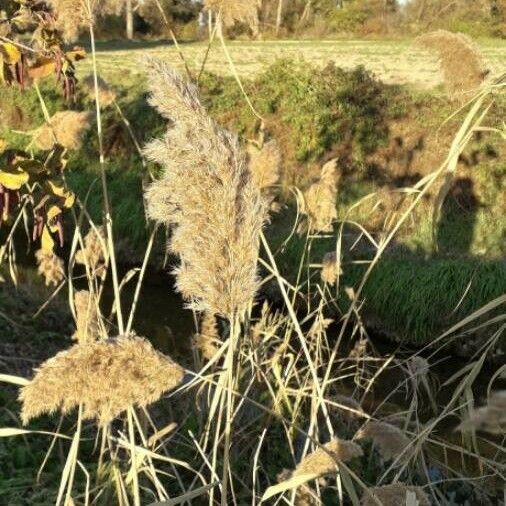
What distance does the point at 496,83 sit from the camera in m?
1.60

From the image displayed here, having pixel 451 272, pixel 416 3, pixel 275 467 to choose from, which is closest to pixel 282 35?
pixel 416 3

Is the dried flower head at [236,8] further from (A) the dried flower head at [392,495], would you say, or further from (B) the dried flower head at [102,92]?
(A) the dried flower head at [392,495]

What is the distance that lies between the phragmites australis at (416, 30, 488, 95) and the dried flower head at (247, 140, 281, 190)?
815mm

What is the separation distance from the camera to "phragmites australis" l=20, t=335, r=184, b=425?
1282mm

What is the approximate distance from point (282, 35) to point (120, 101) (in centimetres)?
2005

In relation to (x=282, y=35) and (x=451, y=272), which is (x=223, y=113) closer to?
(x=451, y=272)

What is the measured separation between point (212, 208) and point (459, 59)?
1232 mm

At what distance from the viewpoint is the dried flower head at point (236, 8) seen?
2.38m

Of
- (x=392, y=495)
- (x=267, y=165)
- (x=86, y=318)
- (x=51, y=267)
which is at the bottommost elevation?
(x=51, y=267)

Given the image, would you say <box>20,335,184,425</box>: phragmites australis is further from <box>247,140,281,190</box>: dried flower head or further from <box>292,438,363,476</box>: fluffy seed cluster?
<box>247,140,281,190</box>: dried flower head

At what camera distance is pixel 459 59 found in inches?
88.0

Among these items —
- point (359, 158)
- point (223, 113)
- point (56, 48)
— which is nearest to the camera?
point (56, 48)

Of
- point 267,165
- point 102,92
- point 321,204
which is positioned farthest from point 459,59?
point 102,92

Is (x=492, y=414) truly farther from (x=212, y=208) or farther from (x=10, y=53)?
(x=10, y=53)
